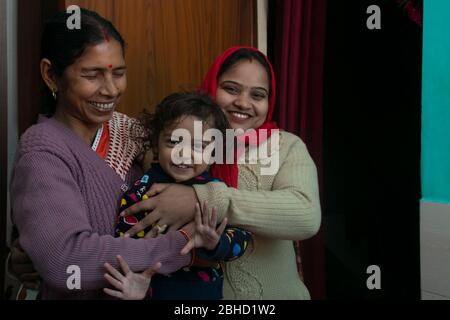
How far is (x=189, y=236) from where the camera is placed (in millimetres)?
1089

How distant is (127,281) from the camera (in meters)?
1.00

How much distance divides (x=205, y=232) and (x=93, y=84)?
0.49m

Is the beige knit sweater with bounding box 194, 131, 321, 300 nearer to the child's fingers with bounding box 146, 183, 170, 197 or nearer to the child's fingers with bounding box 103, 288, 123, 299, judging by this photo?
the child's fingers with bounding box 146, 183, 170, 197

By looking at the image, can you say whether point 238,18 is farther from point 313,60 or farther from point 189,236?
point 189,236

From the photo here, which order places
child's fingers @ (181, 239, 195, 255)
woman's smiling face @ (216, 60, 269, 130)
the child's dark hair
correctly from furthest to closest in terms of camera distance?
woman's smiling face @ (216, 60, 269, 130), the child's dark hair, child's fingers @ (181, 239, 195, 255)

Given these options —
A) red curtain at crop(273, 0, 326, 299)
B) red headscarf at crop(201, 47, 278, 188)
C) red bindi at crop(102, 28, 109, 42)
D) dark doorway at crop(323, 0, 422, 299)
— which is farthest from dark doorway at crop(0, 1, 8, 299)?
dark doorway at crop(323, 0, 422, 299)

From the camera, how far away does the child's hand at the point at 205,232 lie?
3.43 ft

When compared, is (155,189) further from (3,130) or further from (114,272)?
(3,130)

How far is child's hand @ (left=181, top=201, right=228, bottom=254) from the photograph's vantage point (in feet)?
3.43

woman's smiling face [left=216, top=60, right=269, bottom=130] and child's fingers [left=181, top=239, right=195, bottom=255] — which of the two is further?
woman's smiling face [left=216, top=60, right=269, bottom=130]

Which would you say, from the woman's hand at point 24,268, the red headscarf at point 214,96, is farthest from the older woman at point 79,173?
the red headscarf at point 214,96

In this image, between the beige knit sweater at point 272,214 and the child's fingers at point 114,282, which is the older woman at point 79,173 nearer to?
the child's fingers at point 114,282

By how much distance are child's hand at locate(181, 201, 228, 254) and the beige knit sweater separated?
0.08m

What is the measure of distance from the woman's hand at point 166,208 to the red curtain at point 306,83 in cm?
95
